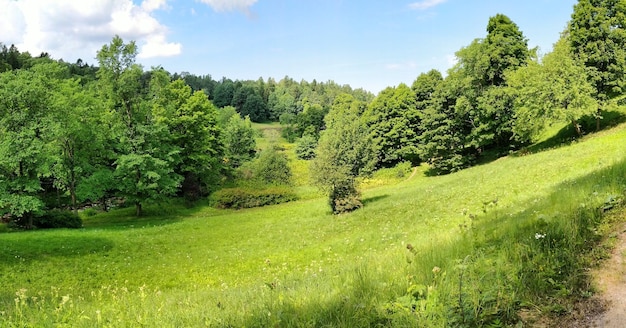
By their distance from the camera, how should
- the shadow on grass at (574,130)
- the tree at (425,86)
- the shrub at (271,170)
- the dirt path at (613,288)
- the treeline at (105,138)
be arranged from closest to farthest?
the dirt path at (613,288) < the treeline at (105,138) < the shadow on grass at (574,130) < the shrub at (271,170) < the tree at (425,86)

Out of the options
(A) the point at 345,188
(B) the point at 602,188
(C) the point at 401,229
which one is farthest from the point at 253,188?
(B) the point at 602,188

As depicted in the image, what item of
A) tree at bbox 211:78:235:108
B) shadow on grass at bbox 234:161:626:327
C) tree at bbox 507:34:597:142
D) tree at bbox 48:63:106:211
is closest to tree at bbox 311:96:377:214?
tree at bbox 507:34:597:142

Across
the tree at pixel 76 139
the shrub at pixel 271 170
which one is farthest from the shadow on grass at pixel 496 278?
the shrub at pixel 271 170

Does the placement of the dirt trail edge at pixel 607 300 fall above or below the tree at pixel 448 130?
below

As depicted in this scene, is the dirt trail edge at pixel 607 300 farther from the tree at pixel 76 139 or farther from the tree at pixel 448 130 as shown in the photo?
the tree at pixel 448 130

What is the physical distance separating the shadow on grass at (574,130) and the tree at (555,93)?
2.05 m

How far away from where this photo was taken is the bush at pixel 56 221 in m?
29.7

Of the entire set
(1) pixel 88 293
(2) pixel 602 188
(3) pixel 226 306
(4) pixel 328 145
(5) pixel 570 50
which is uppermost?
(5) pixel 570 50

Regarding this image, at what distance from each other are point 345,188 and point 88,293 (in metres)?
18.7

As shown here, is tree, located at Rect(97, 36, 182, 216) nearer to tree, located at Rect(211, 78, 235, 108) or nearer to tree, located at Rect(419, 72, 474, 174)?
tree, located at Rect(419, 72, 474, 174)

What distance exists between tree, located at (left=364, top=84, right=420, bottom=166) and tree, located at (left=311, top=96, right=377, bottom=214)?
33.4 metres

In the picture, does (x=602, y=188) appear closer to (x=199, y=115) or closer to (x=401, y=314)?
(x=401, y=314)

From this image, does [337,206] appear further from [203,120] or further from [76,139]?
[203,120]

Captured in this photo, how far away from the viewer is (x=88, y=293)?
1595 cm
